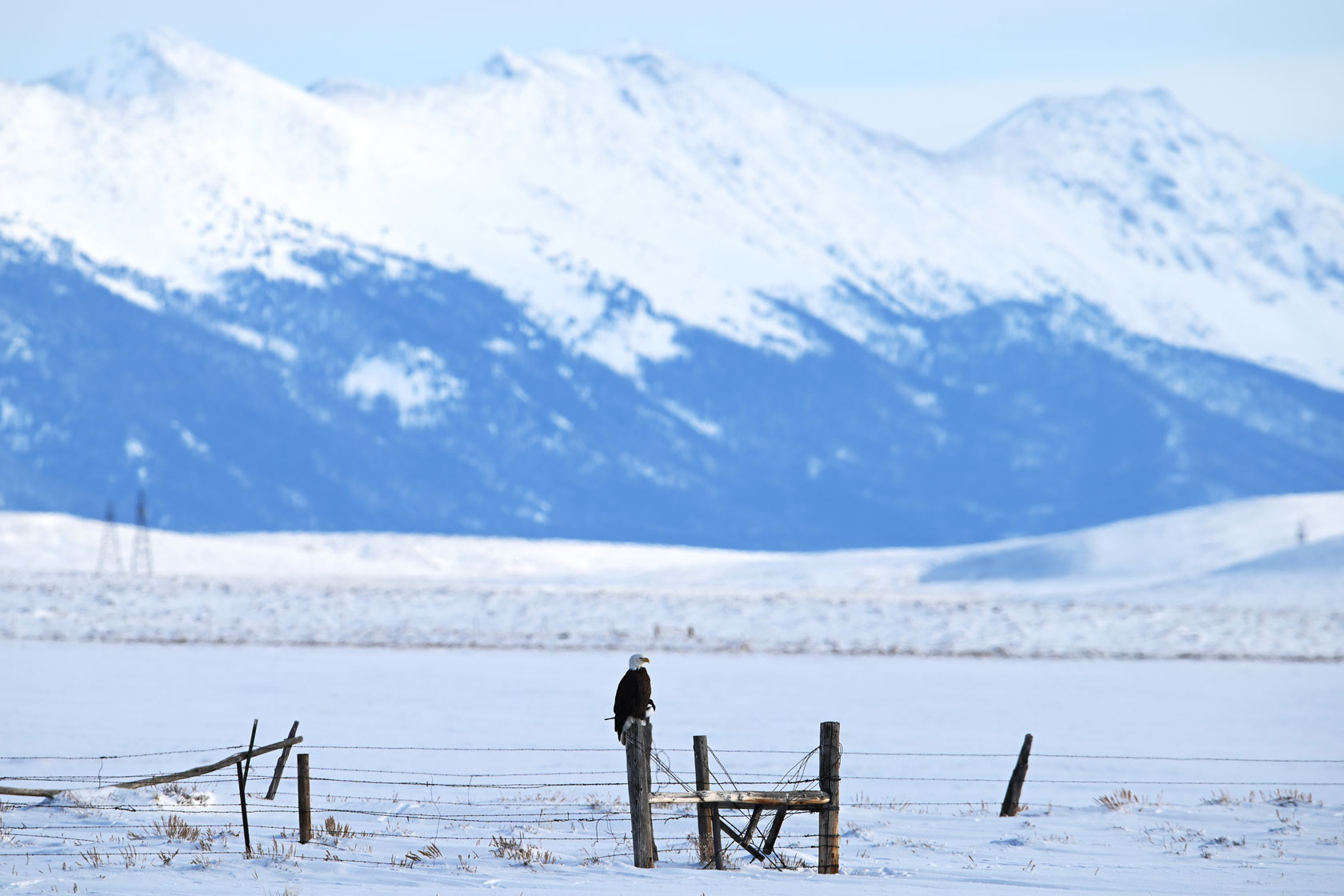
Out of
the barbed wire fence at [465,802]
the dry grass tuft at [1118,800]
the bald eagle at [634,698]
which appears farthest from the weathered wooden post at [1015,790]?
the bald eagle at [634,698]

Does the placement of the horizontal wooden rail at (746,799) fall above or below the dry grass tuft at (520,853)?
above

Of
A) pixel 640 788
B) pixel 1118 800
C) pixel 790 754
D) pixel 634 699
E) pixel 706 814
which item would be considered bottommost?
pixel 1118 800

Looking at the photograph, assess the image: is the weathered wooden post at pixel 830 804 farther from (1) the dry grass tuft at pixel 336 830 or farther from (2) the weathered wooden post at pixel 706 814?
(1) the dry grass tuft at pixel 336 830

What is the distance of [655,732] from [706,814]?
10636mm

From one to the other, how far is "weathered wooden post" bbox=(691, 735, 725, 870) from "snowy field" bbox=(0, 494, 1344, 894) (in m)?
0.29

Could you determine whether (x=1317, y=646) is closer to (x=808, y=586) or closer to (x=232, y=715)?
(x=232, y=715)

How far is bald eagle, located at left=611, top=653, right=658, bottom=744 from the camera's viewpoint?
46.5ft

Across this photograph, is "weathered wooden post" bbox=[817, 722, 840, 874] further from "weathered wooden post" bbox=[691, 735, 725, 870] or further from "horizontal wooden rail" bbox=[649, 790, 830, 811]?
"weathered wooden post" bbox=[691, 735, 725, 870]

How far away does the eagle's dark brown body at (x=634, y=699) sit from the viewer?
46.5ft

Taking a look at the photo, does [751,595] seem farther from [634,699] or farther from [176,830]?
[634,699]

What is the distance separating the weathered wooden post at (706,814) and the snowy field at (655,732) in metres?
0.29

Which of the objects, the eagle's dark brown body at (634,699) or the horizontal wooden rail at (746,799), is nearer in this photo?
the horizontal wooden rail at (746,799)

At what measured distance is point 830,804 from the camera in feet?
47.3

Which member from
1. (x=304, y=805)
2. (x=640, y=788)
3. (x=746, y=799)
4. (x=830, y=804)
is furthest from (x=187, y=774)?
(x=830, y=804)
